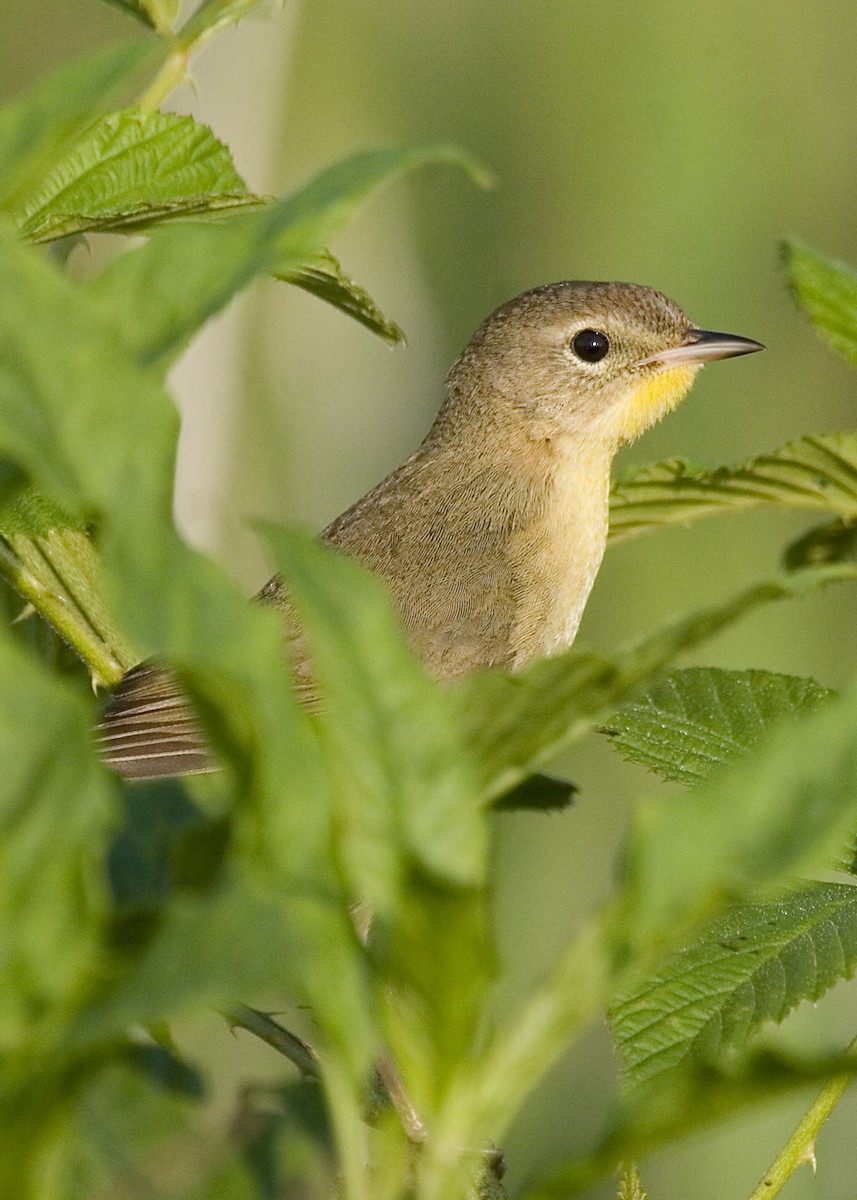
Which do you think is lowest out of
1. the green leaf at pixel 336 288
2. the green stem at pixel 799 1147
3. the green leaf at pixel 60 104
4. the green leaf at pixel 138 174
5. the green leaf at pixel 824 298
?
the green stem at pixel 799 1147

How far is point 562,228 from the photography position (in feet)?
22.7

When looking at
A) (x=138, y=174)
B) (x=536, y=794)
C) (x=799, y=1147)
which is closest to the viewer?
(x=536, y=794)

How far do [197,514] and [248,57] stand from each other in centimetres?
193

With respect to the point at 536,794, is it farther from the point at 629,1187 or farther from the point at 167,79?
the point at 167,79

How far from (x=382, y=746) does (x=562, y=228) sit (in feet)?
20.8

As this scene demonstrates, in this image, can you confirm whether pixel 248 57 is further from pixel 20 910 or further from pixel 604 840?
pixel 20 910

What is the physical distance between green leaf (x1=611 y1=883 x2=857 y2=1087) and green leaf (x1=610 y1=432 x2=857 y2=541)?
58cm

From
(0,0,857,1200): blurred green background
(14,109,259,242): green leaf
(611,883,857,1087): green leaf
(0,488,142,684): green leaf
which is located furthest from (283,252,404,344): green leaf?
(0,0,857,1200): blurred green background

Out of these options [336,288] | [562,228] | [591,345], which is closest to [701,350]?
[591,345]

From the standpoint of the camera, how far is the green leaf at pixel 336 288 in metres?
1.91

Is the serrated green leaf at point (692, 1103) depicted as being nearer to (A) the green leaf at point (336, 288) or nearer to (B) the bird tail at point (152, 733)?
(A) the green leaf at point (336, 288)

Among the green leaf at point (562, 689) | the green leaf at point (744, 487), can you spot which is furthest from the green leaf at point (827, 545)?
the green leaf at point (562, 689)

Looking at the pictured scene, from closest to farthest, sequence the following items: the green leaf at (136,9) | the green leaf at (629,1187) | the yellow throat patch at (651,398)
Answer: the green leaf at (629,1187) → the green leaf at (136,9) → the yellow throat patch at (651,398)

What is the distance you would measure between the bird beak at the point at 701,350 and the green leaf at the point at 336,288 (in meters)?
2.72
